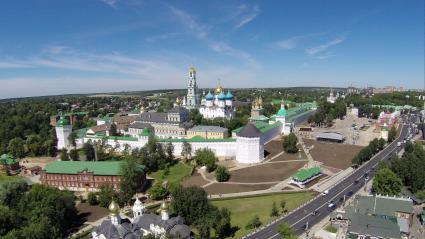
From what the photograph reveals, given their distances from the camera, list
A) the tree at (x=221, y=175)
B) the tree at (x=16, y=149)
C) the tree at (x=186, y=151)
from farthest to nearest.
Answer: the tree at (x=16, y=149) → the tree at (x=186, y=151) → the tree at (x=221, y=175)

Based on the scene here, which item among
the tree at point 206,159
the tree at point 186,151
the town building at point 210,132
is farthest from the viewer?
the town building at point 210,132

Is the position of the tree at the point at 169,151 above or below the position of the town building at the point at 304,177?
above

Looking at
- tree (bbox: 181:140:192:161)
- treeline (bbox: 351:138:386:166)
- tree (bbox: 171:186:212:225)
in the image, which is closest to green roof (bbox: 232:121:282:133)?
tree (bbox: 181:140:192:161)

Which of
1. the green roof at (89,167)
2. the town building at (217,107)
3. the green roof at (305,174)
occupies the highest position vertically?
the town building at (217,107)

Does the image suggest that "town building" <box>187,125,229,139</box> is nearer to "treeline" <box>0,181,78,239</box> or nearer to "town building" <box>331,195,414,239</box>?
"town building" <box>331,195,414,239</box>

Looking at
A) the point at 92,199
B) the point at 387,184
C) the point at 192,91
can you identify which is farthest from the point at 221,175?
the point at 192,91

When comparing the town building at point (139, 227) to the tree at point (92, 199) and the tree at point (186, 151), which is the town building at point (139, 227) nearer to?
the tree at point (92, 199)

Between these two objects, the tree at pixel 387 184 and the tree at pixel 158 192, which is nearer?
the tree at pixel 387 184

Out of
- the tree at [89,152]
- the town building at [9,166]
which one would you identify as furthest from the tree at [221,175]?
the town building at [9,166]
